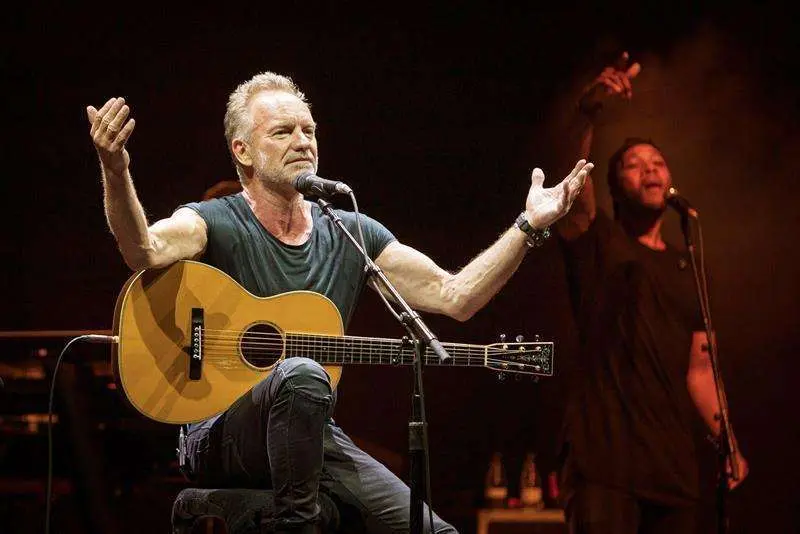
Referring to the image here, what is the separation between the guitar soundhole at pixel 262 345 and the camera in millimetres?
2973

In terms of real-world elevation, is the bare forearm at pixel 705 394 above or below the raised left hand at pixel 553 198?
below

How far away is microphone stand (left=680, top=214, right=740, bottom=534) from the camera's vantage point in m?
5.24

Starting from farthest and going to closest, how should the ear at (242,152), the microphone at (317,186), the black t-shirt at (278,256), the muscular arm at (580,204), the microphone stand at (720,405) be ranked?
the muscular arm at (580,204)
the microphone stand at (720,405)
the ear at (242,152)
the black t-shirt at (278,256)
the microphone at (317,186)

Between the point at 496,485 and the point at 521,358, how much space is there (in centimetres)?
241

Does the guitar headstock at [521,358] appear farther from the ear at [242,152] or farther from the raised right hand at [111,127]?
the raised right hand at [111,127]

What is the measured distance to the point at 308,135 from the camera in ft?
10.9

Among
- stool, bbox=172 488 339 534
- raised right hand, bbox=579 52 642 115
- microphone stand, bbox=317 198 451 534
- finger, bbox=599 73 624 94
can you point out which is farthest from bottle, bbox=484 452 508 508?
microphone stand, bbox=317 198 451 534

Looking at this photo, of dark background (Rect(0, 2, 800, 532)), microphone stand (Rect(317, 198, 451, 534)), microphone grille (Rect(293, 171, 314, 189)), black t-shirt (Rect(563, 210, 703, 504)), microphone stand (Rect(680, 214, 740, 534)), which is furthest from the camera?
black t-shirt (Rect(563, 210, 703, 504))

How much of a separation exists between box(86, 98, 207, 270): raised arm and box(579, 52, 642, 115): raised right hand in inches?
129

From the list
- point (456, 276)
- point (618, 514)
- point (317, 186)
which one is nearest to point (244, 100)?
point (317, 186)

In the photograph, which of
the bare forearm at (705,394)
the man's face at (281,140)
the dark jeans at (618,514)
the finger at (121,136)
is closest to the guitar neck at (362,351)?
the man's face at (281,140)

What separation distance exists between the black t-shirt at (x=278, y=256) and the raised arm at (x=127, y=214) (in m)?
0.10

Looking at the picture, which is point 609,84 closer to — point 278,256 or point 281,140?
point 281,140

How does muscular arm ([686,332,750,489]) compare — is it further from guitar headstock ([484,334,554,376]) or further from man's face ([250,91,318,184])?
man's face ([250,91,318,184])
